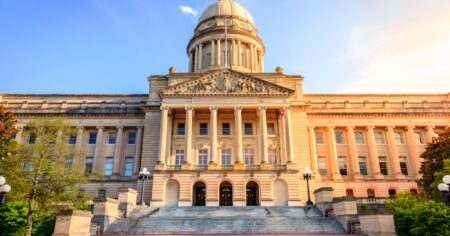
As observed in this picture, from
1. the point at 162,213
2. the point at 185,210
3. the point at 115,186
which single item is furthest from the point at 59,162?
the point at 115,186

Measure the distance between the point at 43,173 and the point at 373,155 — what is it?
37.7 metres

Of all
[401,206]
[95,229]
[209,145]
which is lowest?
[95,229]

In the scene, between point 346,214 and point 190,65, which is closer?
point 346,214

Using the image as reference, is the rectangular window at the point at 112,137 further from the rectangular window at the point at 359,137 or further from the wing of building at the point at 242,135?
the rectangular window at the point at 359,137

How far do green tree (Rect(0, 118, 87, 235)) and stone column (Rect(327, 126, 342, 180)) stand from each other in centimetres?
3016

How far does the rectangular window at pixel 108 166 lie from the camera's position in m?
40.5

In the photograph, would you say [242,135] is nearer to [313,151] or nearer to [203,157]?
[203,157]

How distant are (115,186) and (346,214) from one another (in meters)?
28.6

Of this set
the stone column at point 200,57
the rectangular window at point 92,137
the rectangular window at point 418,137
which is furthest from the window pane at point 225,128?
the rectangular window at point 418,137

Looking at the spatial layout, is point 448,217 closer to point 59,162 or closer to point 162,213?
point 162,213

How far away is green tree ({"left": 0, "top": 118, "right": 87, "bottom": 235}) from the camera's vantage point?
64.8ft

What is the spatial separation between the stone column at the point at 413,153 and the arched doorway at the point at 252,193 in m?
22.3

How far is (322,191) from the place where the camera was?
23547mm

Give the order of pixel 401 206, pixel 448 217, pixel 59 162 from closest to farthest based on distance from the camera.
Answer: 1. pixel 448 217
2. pixel 401 206
3. pixel 59 162
